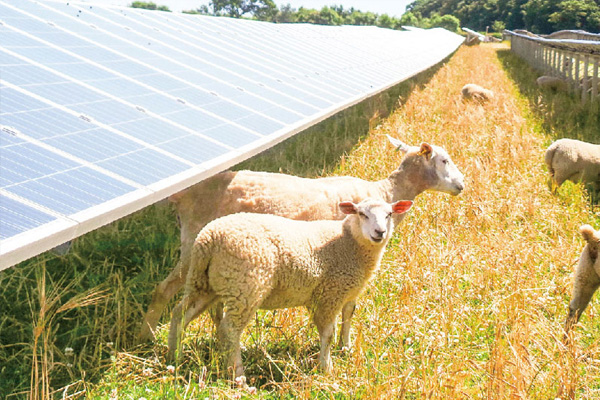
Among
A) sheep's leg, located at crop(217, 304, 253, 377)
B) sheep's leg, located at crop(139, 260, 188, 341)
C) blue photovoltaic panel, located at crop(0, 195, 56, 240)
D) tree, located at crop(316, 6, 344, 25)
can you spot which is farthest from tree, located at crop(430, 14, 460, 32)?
blue photovoltaic panel, located at crop(0, 195, 56, 240)

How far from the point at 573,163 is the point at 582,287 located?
15.2 feet

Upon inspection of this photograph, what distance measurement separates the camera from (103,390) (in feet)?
13.9

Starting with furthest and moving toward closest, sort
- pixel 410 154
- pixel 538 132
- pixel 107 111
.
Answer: pixel 538 132 < pixel 410 154 < pixel 107 111

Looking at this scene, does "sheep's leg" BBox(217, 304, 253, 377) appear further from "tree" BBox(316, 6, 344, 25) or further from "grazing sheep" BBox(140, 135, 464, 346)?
"tree" BBox(316, 6, 344, 25)

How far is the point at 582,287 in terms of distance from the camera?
5223 mm

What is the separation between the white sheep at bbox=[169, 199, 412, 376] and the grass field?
0.85 ft

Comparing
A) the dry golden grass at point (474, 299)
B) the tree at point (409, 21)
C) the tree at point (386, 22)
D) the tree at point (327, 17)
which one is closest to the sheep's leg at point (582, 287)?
the dry golden grass at point (474, 299)

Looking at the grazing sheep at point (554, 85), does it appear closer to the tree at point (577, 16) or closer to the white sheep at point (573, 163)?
the white sheep at point (573, 163)

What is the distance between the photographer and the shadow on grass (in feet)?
14.5

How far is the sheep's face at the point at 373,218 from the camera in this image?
4754mm

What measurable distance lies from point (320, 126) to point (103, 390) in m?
10.5

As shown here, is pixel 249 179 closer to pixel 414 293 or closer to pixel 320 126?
pixel 414 293

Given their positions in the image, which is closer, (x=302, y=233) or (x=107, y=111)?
(x=302, y=233)

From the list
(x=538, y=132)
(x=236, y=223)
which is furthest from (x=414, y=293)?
(x=538, y=132)
